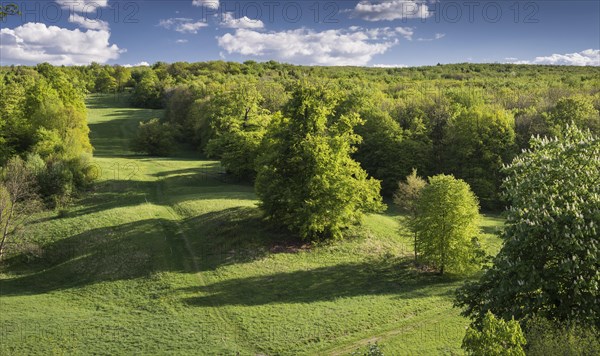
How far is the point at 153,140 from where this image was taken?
8288 centimetres

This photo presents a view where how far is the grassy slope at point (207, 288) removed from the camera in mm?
26109

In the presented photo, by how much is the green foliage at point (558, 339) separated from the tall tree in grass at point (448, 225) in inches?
759

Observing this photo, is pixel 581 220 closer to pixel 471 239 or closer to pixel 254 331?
pixel 254 331

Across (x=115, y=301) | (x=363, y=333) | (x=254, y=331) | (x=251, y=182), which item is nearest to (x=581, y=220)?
(x=363, y=333)

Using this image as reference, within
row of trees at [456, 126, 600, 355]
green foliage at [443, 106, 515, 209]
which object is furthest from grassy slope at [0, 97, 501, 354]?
green foliage at [443, 106, 515, 209]

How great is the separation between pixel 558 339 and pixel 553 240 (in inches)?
139

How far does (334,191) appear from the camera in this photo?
39875 mm

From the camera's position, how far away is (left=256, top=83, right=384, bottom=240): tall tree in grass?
3975 centimetres

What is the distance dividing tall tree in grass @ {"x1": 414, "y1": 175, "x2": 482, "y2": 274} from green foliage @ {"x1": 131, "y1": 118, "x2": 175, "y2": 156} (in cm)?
6082

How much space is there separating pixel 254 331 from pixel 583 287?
18047 millimetres

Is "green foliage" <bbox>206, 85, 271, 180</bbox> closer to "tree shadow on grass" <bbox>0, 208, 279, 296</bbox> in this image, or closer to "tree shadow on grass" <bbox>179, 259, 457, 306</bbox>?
"tree shadow on grass" <bbox>0, 208, 279, 296</bbox>

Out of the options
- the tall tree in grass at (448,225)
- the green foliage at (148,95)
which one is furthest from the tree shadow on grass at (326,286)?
the green foliage at (148,95)

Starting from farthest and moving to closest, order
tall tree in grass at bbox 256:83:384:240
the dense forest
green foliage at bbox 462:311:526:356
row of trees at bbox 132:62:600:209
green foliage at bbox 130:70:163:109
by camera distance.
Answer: green foliage at bbox 130:70:163:109, row of trees at bbox 132:62:600:209, tall tree in grass at bbox 256:83:384:240, the dense forest, green foliage at bbox 462:311:526:356

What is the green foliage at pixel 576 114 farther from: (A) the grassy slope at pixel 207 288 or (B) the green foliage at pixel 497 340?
(B) the green foliage at pixel 497 340
